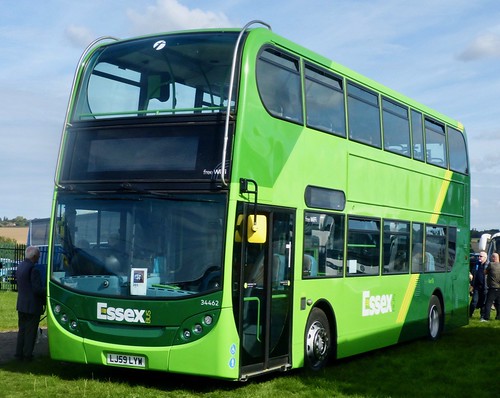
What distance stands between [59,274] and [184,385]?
213 centimetres

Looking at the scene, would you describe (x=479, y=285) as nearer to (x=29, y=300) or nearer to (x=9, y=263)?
(x=29, y=300)

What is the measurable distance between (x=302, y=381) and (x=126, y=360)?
2389 millimetres

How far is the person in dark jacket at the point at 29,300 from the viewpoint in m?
12.9

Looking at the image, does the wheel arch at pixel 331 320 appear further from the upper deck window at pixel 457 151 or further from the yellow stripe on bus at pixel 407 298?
the upper deck window at pixel 457 151

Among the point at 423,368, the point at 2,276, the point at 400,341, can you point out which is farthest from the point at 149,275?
the point at 2,276

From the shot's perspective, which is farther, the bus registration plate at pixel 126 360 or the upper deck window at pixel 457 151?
the upper deck window at pixel 457 151

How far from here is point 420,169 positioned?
666 inches

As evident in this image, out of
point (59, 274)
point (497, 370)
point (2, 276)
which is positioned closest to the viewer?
point (59, 274)

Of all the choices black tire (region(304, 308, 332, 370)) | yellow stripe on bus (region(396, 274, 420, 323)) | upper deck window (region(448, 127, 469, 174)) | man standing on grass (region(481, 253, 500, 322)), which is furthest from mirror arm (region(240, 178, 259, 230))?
man standing on grass (region(481, 253, 500, 322))

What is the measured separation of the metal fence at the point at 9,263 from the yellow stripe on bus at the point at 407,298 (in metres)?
19.7

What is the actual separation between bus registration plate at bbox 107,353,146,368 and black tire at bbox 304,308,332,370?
259cm

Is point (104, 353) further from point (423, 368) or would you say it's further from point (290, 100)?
point (423, 368)

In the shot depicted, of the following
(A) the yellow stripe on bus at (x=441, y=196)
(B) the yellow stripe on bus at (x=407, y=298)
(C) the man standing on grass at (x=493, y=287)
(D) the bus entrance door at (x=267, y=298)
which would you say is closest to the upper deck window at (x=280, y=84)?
(D) the bus entrance door at (x=267, y=298)

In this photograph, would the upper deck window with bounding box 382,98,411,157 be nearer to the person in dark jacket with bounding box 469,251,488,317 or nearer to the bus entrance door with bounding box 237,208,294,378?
the bus entrance door with bounding box 237,208,294,378
